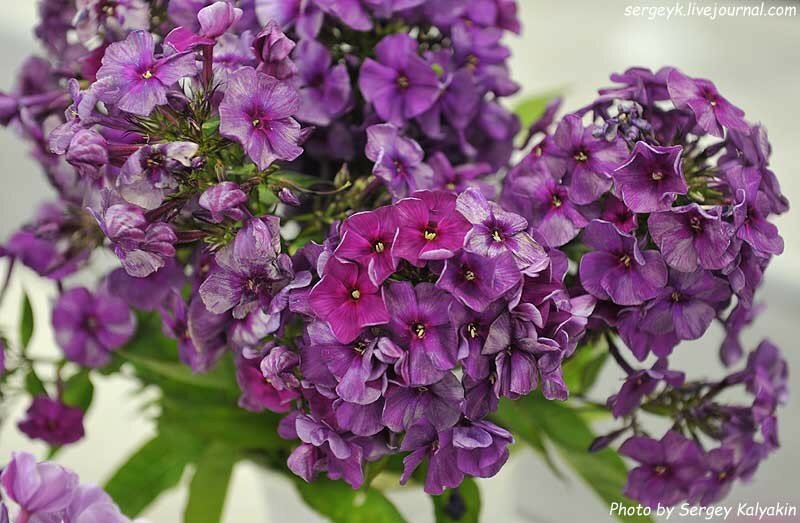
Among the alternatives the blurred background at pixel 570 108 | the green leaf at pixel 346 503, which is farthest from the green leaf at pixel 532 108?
the green leaf at pixel 346 503

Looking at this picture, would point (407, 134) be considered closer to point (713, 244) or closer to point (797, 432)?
point (713, 244)

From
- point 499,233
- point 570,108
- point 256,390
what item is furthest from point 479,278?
point 570,108

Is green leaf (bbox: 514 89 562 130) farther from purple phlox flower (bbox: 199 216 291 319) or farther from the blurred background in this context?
purple phlox flower (bbox: 199 216 291 319)

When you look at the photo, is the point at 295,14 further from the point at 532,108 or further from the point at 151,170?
the point at 532,108

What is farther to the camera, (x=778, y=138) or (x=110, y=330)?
(x=778, y=138)

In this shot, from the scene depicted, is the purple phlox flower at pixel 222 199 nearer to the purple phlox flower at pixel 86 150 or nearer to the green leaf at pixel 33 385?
the purple phlox flower at pixel 86 150

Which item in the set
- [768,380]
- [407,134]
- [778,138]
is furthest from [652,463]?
[778,138]
